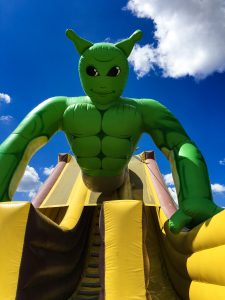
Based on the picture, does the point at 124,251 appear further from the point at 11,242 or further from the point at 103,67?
the point at 103,67

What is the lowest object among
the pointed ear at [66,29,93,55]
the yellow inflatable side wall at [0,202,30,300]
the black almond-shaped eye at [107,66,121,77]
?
the yellow inflatable side wall at [0,202,30,300]

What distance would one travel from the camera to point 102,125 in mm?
3355

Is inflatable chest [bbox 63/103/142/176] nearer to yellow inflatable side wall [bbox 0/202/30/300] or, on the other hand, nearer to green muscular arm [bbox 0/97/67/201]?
green muscular arm [bbox 0/97/67/201]

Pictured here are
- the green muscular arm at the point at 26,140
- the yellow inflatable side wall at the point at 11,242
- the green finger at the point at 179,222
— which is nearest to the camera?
the yellow inflatable side wall at the point at 11,242

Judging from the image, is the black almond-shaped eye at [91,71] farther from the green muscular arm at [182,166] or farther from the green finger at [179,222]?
the green finger at [179,222]

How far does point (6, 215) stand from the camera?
2.07 m

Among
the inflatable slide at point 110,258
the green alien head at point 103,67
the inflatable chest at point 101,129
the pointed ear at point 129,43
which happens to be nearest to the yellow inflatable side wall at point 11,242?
the inflatable slide at point 110,258

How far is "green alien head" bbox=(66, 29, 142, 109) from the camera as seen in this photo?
10.7 feet

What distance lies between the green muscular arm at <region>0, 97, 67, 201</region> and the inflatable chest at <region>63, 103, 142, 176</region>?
145mm

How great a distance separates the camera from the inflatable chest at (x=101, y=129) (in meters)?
3.36

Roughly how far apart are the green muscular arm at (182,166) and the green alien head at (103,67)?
1.33 ft

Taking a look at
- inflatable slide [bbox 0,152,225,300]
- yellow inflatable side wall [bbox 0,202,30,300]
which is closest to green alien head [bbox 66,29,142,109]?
inflatable slide [bbox 0,152,225,300]

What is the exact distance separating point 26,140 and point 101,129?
2.37 feet

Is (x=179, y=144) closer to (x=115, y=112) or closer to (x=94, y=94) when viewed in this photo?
(x=115, y=112)
